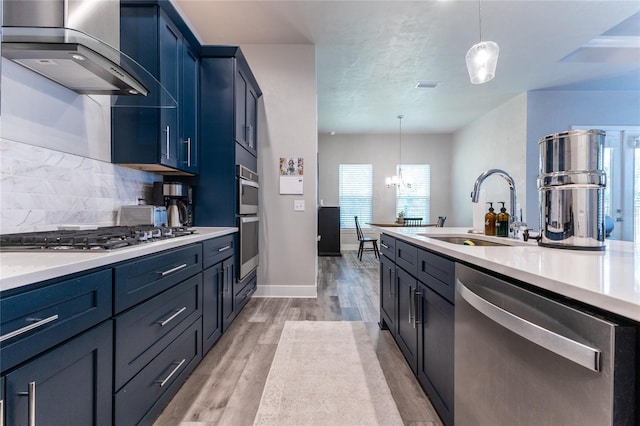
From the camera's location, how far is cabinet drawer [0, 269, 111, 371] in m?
0.69

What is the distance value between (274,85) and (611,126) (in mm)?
5775

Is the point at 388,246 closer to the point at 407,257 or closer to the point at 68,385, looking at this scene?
the point at 407,257

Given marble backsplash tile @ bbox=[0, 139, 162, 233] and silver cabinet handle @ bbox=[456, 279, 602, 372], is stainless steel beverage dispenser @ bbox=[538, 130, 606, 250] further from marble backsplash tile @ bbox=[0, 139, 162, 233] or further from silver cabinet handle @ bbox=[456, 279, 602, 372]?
marble backsplash tile @ bbox=[0, 139, 162, 233]

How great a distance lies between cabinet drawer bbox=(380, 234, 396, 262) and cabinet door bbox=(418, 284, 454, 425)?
0.63m

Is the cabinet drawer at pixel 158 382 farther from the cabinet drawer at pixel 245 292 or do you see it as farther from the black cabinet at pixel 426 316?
the black cabinet at pixel 426 316

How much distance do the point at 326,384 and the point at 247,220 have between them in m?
1.75

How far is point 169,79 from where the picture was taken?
7.19ft

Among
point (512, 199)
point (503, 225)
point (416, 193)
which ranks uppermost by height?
point (416, 193)

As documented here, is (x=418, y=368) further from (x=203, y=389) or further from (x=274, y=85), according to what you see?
(x=274, y=85)

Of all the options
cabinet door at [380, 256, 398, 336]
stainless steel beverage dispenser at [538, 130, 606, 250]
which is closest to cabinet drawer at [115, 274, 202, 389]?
cabinet door at [380, 256, 398, 336]

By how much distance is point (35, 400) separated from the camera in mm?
755

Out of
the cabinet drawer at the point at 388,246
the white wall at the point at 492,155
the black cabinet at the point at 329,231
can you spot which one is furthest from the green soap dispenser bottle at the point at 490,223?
the black cabinet at the point at 329,231

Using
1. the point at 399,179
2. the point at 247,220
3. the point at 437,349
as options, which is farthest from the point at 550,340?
the point at 399,179

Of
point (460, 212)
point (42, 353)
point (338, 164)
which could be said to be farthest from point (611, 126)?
point (42, 353)
